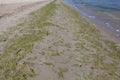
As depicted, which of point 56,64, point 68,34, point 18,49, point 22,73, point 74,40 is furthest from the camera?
point 68,34

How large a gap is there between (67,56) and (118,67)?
8.60ft

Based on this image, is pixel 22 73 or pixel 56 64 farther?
pixel 56 64

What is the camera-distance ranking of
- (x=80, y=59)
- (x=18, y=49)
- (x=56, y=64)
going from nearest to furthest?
1. (x=56, y=64)
2. (x=80, y=59)
3. (x=18, y=49)

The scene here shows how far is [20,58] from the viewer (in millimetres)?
11195

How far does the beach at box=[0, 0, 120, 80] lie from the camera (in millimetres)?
9758

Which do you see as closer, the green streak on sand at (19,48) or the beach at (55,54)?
the green streak on sand at (19,48)

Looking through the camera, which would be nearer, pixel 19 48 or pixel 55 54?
pixel 55 54

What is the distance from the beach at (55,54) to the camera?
32.0 feet

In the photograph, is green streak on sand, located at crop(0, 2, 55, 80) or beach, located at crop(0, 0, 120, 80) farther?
beach, located at crop(0, 0, 120, 80)

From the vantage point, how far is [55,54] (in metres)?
11.9

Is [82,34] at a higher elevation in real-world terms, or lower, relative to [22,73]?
lower

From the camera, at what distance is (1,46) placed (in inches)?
500

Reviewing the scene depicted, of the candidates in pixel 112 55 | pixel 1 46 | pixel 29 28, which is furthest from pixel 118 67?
pixel 29 28

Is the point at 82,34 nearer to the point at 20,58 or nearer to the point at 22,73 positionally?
the point at 20,58
